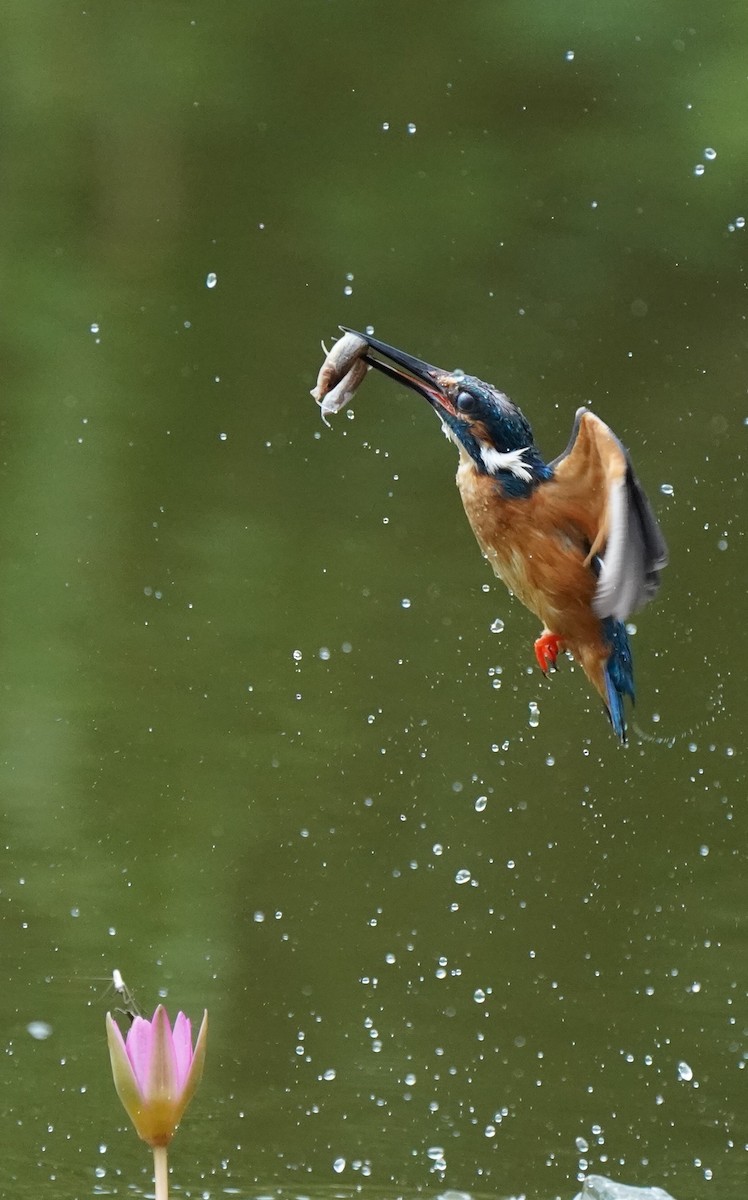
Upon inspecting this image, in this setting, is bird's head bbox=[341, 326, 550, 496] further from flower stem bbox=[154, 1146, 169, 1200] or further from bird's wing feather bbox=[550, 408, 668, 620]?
flower stem bbox=[154, 1146, 169, 1200]

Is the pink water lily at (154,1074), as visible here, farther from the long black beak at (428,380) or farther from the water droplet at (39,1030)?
the water droplet at (39,1030)

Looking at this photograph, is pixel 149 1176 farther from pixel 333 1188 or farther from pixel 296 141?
pixel 296 141

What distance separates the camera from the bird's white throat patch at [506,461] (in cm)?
198

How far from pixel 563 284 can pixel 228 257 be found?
76 cm

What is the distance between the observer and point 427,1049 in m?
2.66

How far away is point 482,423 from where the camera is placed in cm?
200

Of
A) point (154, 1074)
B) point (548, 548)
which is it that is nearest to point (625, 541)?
point (548, 548)

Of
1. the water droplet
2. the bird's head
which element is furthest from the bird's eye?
the water droplet

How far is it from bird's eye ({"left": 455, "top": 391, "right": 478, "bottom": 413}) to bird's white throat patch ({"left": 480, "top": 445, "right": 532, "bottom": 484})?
44mm

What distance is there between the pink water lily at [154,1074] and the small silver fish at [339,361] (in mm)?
905

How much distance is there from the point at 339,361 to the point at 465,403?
0.25 m

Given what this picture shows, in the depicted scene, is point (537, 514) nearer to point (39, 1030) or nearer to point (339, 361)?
point (339, 361)

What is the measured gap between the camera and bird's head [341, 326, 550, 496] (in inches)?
78.1

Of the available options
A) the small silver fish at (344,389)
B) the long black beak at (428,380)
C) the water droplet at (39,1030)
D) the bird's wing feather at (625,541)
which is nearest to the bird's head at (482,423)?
the long black beak at (428,380)
